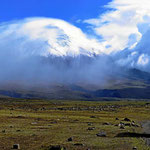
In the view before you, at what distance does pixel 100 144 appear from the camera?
34.9m

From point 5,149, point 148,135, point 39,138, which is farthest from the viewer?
point 148,135

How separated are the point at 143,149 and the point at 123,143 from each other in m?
4.60

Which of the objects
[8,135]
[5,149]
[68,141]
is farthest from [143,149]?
[8,135]

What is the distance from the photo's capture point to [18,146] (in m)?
31.3

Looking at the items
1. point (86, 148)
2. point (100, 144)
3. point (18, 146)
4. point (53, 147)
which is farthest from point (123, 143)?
point (18, 146)

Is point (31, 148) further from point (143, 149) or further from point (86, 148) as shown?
point (143, 149)

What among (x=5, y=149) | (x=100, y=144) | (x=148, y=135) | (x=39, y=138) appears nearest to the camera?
(x=5, y=149)

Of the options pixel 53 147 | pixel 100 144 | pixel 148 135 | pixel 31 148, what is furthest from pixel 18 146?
pixel 148 135

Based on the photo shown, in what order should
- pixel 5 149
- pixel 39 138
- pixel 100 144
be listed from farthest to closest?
pixel 39 138 < pixel 100 144 < pixel 5 149

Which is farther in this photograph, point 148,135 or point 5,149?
point 148,135

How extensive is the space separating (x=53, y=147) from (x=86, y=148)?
3.80m

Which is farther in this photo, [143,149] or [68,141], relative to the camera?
[68,141]

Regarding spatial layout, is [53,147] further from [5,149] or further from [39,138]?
[39,138]

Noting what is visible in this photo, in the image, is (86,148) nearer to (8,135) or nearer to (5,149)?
(5,149)
